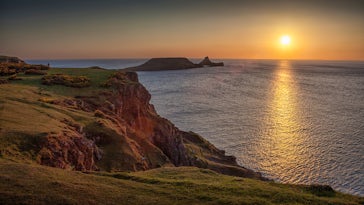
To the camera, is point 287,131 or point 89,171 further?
point 287,131

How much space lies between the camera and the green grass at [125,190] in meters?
13.5

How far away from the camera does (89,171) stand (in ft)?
61.1

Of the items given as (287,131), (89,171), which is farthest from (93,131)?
(287,131)

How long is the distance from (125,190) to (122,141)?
1270 cm

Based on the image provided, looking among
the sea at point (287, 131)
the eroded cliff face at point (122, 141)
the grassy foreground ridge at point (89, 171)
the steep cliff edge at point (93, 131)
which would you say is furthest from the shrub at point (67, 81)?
the sea at point (287, 131)

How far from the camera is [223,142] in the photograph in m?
58.7

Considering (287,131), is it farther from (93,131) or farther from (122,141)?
(93,131)

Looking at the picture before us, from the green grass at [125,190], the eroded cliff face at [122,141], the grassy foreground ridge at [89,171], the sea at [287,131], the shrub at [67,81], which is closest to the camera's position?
the green grass at [125,190]

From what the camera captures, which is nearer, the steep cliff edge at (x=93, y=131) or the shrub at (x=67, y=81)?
the steep cliff edge at (x=93, y=131)

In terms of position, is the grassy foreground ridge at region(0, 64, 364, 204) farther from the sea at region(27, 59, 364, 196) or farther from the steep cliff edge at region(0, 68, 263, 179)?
the sea at region(27, 59, 364, 196)

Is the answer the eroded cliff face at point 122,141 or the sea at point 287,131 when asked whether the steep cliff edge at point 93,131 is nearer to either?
the eroded cliff face at point 122,141

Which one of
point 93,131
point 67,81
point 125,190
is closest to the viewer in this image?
point 125,190

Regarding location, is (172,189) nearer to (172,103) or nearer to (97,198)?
(97,198)

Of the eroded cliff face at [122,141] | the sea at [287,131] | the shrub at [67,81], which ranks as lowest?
the sea at [287,131]
